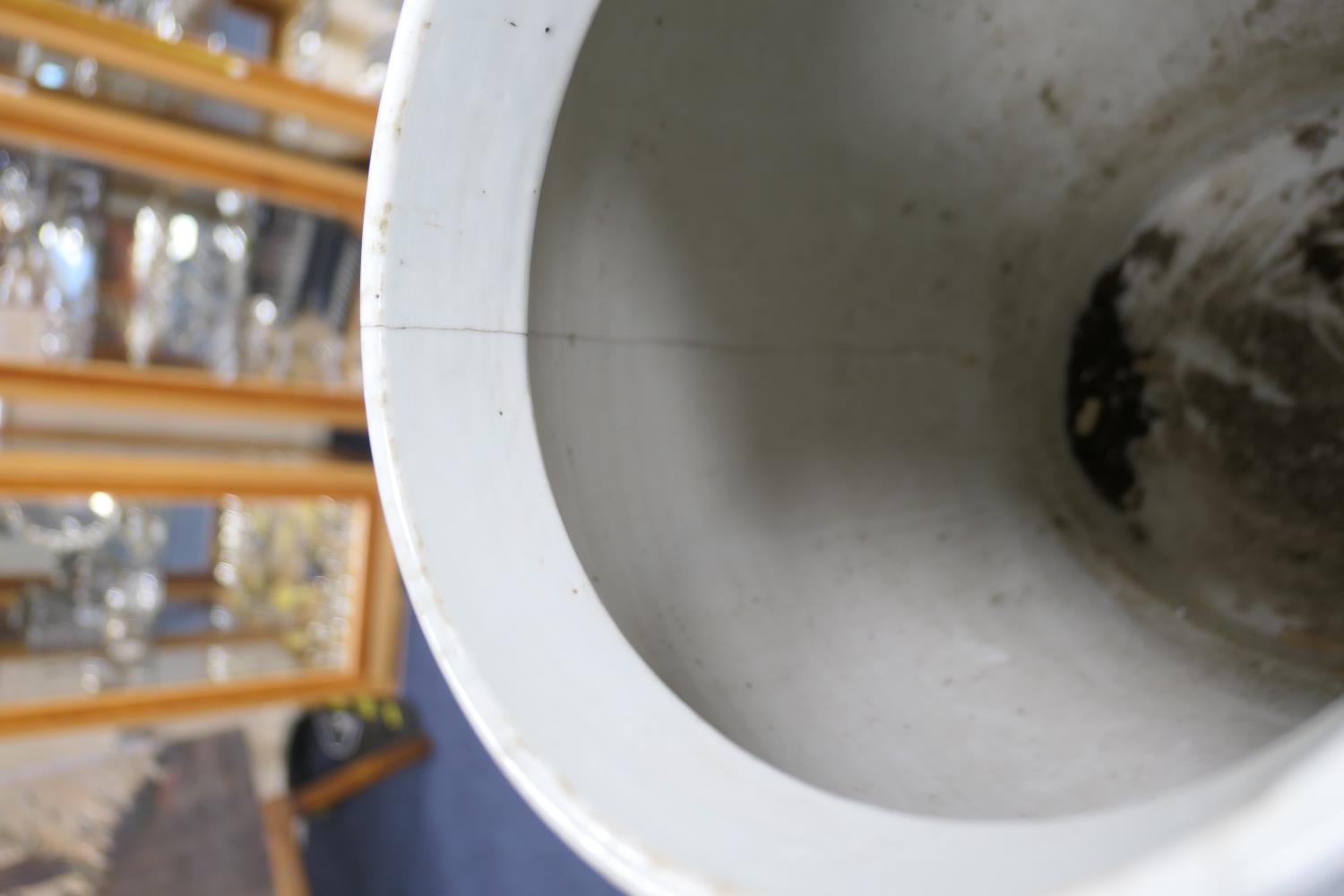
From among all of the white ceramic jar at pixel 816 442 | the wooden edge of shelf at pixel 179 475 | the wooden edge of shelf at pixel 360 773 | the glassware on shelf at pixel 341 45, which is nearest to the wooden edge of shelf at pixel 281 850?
the wooden edge of shelf at pixel 360 773

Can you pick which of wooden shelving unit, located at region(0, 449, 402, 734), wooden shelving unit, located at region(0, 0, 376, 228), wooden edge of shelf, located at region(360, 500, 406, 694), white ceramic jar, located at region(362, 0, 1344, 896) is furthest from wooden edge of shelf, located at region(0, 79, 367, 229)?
white ceramic jar, located at region(362, 0, 1344, 896)

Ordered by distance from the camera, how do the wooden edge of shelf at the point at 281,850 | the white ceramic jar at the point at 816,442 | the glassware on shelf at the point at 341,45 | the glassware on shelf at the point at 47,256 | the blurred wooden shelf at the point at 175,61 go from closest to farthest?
1. the white ceramic jar at the point at 816,442
2. the blurred wooden shelf at the point at 175,61
3. the glassware on shelf at the point at 47,256
4. the wooden edge of shelf at the point at 281,850
5. the glassware on shelf at the point at 341,45

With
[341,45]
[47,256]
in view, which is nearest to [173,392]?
[47,256]

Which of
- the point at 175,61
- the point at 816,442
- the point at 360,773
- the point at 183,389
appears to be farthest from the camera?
the point at 360,773

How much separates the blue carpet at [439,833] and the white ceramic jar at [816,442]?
91 cm

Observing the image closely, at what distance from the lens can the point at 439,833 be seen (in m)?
1.53

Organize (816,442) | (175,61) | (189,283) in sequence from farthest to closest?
1. (189,283)
2. (175,61)
3. (816,442)

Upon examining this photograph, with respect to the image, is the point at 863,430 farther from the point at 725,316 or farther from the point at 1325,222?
the point at 1325,222

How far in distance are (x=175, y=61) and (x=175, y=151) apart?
0.53 feet

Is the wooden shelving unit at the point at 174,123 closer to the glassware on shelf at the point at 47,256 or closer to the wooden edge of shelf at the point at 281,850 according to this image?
the glassware on shelf at the point at 47,256

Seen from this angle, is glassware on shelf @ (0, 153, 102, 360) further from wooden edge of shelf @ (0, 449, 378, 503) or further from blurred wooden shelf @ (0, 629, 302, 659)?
blurred wooden shelf @ (0, 629, 302, 659)

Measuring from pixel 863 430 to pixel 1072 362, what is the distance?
0.27 meters

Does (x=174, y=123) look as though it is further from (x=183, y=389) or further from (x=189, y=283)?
(x=183, y=389)

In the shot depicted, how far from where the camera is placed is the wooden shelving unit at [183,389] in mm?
1188
